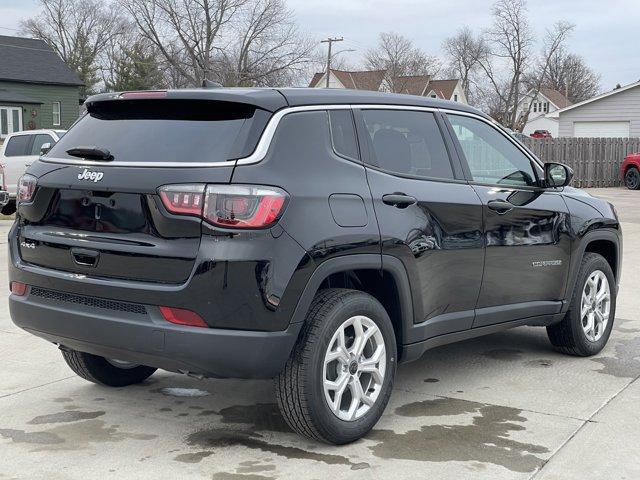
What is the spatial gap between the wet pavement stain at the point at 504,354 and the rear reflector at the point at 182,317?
299 centimetres

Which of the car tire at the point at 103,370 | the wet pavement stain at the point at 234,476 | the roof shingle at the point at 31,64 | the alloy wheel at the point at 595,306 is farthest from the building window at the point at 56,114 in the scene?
the wet pavement stain at the point at 234,476

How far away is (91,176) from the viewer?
426 cm

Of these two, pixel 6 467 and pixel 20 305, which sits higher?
pixel 20 305

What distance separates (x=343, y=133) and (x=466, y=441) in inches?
66.3

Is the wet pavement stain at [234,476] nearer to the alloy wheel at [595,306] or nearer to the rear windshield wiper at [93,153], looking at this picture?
the rear windshield wiper at [93,153]

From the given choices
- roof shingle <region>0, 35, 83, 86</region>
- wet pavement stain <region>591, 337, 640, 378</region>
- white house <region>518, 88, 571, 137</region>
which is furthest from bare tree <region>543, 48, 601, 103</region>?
wet pavement stain <region>591, 337, 640, 378</region>

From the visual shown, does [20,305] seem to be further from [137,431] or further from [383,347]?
[383,347]

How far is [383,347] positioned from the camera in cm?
452

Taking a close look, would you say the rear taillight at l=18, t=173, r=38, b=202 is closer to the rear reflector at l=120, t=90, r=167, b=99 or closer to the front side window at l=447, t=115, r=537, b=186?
the rear reflector at l=120, t=90, r=167, b=99

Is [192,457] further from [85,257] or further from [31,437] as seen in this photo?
[85,257]

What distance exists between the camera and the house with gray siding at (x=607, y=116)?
3600 cm

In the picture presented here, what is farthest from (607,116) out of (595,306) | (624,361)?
(624,361)

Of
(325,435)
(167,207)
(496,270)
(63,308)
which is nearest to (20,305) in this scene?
(63,308)

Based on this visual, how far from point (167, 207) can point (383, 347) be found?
4.42ft
